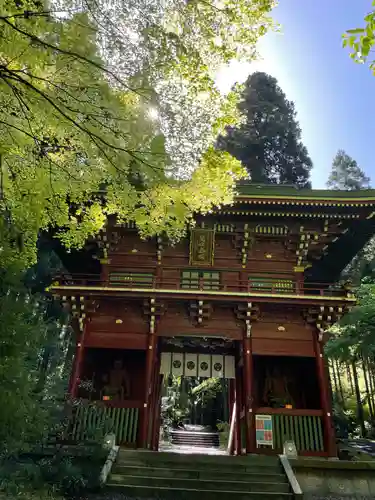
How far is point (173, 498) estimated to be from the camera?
7.33 meters

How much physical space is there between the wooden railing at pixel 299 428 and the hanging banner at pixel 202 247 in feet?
15.2

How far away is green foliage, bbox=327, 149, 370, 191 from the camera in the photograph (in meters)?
31.8

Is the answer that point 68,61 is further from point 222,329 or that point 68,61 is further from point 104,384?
point 104,384

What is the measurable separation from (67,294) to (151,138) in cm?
745

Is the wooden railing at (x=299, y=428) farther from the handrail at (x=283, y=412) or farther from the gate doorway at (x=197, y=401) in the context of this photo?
the gate doorway at (x=197, y=401)

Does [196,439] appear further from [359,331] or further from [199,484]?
[199,484]

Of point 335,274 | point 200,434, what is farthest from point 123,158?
point 200,434

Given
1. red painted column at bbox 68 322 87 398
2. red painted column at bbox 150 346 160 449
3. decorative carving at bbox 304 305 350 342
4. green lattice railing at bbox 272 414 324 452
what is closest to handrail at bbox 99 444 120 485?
red painted column at bbox 68 322 87 398

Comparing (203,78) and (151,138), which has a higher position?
(203,78)

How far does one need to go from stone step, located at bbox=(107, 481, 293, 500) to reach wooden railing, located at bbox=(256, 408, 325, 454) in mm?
2437

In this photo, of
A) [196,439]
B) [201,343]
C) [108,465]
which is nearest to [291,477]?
[108,465]

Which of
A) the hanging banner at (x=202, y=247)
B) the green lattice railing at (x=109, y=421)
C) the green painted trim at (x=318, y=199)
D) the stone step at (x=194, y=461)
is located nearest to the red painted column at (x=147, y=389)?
the green lattice railing at (x=109, y=421)

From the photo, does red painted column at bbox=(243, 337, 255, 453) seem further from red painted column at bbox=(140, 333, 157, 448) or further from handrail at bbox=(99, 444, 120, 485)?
handrail at bbox=(99, 444, 120, 485)

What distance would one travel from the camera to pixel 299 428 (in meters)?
10.0
